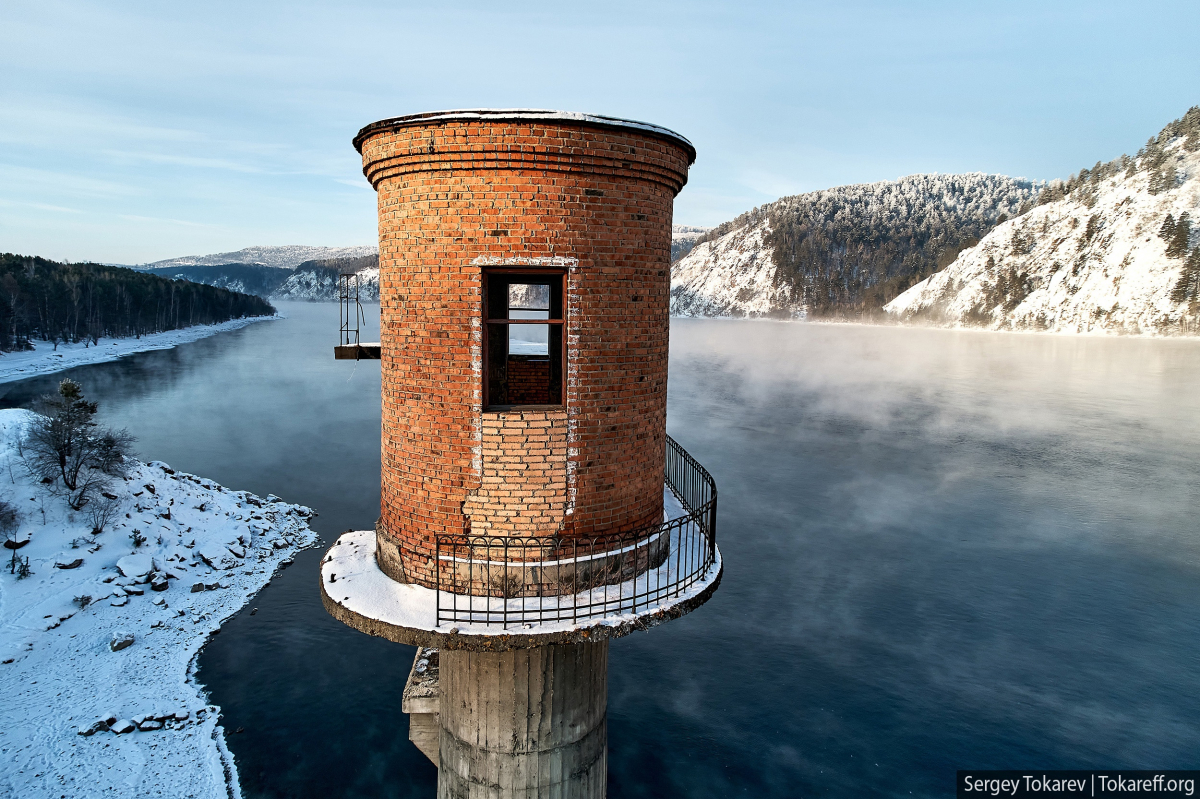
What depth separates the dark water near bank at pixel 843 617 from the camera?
15.6 metres

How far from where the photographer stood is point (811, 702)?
1752 cm

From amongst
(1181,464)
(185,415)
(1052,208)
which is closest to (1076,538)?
(1181,464)

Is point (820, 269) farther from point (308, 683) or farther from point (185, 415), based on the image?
point (308, 683)

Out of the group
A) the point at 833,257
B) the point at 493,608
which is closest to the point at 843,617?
the point at 493,608

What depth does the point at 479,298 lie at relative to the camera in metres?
6.50

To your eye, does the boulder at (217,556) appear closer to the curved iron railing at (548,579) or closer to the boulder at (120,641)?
the boulder at (120,641)

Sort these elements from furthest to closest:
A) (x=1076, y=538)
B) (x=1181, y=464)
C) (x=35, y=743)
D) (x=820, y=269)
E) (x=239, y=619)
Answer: (x=820, y=269) → (x=1181, y=464) → (x=1076, y=538) → (x=239, y=619) → (x=35, y=743)

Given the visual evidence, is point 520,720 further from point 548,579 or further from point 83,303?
point 83,303

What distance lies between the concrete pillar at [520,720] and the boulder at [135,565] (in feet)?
55.4

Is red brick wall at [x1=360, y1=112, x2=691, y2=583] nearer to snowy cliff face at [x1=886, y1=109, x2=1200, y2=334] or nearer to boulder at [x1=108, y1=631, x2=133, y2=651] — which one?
boulder at [x1=108, y1=631, x2=133, y2=651]

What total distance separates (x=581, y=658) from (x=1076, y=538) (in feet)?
97.2

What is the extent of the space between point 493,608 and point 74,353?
87.1 meters

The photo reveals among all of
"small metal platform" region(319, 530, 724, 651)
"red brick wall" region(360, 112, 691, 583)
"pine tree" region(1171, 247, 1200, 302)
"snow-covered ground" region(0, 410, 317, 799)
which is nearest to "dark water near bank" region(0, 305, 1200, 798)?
"snow-covered ground" region(0, 410, 317, 799)

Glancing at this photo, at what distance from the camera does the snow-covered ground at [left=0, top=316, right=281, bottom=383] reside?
60.5 meters
